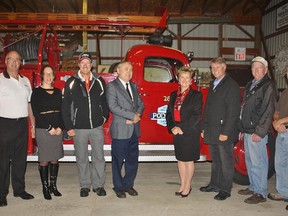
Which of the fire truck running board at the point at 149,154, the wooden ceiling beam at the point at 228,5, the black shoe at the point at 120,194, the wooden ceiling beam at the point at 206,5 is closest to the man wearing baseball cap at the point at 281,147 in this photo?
the fire truck running board at the point at 149,154

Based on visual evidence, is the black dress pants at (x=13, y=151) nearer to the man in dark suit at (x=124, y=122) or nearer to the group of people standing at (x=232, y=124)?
the man in dark suit at (x=124, y=122)

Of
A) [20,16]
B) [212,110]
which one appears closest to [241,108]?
[212,110]

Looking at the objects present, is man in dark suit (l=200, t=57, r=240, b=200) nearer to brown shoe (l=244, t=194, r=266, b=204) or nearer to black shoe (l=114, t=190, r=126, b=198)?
brown shoe (l=244, t=194, r=266, b=204)

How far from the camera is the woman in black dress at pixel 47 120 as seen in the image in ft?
13.6


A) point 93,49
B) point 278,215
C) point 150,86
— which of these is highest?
point 93,49

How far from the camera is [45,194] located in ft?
14.1

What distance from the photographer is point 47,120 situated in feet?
13.6

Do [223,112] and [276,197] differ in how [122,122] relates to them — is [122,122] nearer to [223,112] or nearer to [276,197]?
[223,112]

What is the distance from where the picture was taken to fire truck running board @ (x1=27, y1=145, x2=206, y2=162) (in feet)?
15.8

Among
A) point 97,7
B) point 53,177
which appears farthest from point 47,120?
point 97,7

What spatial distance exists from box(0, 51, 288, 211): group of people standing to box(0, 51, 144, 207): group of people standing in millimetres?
11

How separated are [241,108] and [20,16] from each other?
3.71 metres

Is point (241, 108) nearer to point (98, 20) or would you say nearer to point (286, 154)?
point (286, 154)

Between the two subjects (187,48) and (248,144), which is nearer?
(248,144)
